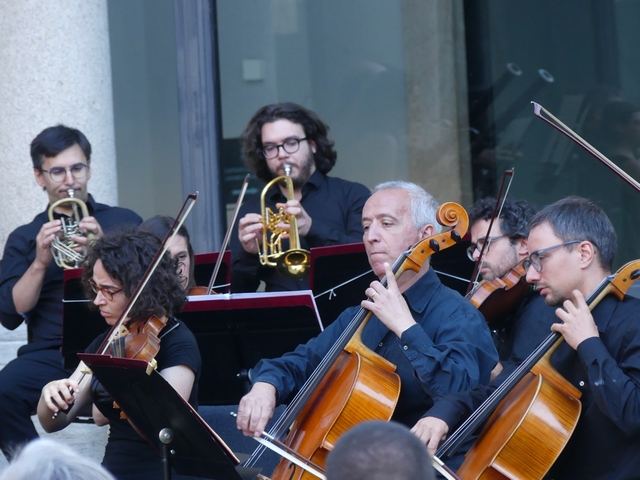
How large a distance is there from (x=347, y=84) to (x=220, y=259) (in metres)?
2.23

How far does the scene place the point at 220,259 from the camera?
3.42 metres

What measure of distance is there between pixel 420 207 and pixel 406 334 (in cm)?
51

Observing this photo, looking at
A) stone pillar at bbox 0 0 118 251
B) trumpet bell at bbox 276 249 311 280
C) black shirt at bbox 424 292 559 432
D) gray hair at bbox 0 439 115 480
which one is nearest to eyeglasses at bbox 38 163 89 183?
stone pillar at bbox 0 0 118 251

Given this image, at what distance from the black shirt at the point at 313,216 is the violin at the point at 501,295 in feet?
2.85

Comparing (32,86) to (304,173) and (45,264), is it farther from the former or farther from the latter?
(304,173)

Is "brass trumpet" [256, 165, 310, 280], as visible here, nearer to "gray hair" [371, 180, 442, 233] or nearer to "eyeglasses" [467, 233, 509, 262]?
"eyeglasses" [467, 233, 509, 262]

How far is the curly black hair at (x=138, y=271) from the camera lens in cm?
283

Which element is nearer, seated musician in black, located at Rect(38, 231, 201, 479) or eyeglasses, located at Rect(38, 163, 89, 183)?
seated musician in black, located at Rect(38, 231, 201, 479)

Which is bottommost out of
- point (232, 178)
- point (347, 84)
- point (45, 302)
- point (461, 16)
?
point (45, 302)

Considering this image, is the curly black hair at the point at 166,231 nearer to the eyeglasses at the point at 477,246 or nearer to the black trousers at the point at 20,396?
the black trousers at the point at 20,396

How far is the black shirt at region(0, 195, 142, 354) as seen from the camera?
12.5 ft

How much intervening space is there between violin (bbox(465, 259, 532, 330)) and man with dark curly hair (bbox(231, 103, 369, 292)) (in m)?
0.87

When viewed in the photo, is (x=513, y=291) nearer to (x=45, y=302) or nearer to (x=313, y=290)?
(x=313, y=290)

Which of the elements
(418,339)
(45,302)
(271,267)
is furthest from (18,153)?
(418,339)
